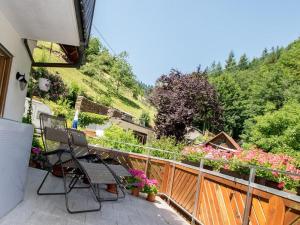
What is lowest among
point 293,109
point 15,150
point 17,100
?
point 15,150

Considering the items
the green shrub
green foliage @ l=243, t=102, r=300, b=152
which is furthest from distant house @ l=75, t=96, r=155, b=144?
green foliage @ l=243, t=102, r=300, b=152

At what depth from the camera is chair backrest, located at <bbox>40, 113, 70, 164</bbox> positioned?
543 centimetres

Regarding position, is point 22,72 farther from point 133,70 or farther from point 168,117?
point 133,70

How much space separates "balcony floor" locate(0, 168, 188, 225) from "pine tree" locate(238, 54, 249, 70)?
61.1m

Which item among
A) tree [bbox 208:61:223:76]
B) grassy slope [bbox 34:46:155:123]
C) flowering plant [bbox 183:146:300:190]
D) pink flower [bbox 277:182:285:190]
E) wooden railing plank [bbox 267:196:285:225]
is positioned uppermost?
tree [bbox 208:61:223:76]

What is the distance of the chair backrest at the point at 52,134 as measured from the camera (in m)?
5.43

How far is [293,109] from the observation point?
2431cm

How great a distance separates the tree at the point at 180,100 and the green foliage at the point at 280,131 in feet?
22.2

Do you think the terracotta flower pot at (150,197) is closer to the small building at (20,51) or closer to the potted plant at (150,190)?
the potted plant at (150,190)

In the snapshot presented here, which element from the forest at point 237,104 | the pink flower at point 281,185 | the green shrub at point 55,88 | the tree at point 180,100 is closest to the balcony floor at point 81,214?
the pink flower at point 281,185

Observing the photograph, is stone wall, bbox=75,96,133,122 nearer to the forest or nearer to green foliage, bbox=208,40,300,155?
the forest

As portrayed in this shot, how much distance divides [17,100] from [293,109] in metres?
22.5

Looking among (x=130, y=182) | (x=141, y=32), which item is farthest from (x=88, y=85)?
(x=130, y=182)

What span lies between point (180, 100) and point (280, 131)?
1060cm
